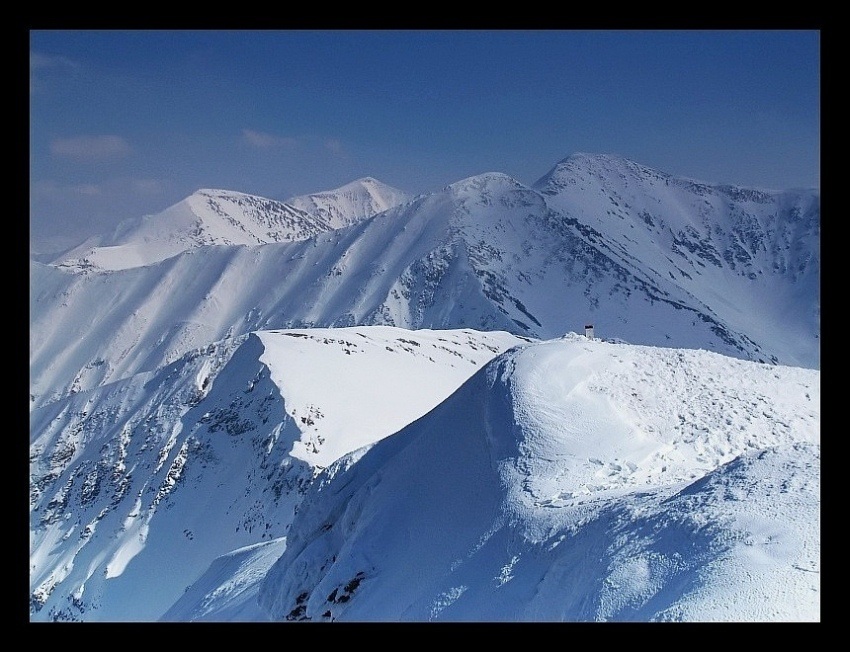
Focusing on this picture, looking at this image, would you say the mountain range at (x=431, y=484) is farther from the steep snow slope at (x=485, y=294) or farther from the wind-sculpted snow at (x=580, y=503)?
the steep snow slope at (x=485, y=294)

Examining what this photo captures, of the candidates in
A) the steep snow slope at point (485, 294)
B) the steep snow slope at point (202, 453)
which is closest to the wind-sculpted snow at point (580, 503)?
the steep snow slope at point (202, 453)

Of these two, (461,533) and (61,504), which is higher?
(461,533)

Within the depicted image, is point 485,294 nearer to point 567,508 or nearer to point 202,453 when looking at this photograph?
point 202,453

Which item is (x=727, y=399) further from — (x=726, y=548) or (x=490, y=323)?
(x=490, y=323)

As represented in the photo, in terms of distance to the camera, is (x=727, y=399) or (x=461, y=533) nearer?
(x=461, y=533)

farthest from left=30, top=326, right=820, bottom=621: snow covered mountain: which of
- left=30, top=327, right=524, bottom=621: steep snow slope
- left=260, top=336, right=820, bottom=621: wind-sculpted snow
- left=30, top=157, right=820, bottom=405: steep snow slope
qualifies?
left=30, top=157, right=820, bottom=405: steep snow slope
